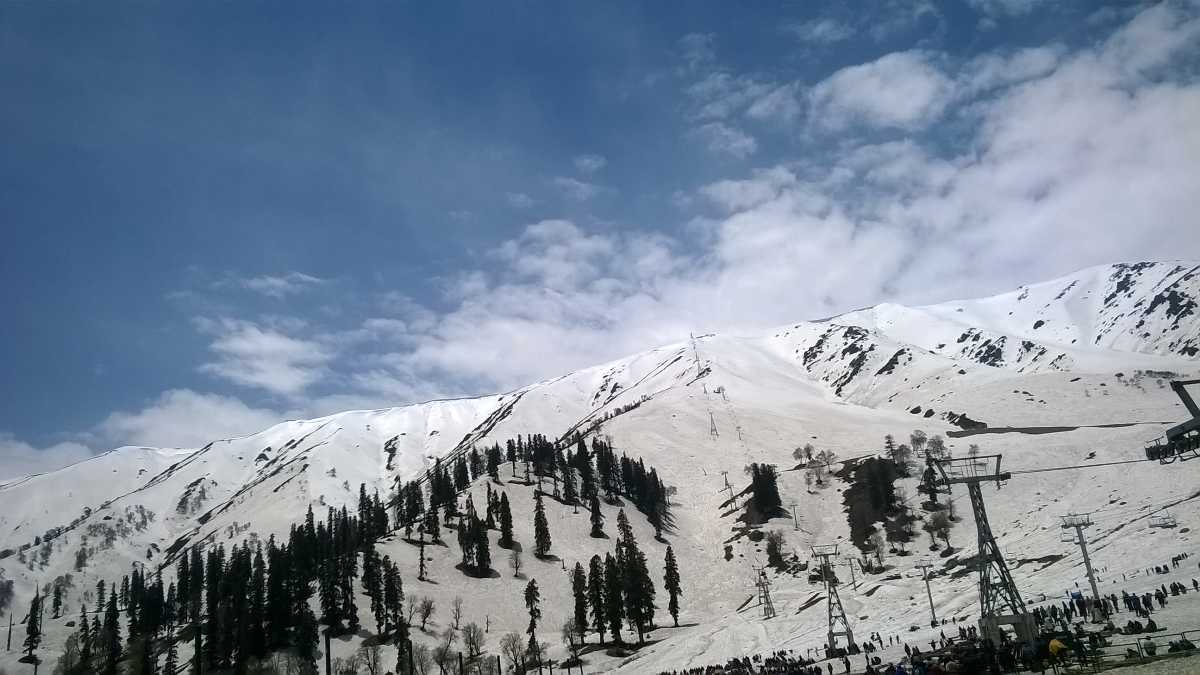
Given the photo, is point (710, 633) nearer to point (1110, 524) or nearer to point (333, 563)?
point (1110, 524)

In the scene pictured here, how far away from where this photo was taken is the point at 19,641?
567 ft

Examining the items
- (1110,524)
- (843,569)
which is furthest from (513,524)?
(1110,524)

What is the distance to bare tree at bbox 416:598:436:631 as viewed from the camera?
107812 millimetres

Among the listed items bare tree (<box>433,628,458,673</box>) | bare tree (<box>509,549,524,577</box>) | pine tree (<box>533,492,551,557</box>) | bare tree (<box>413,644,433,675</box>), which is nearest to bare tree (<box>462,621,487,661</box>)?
bare tree (<box>433,628,458,673</box>)

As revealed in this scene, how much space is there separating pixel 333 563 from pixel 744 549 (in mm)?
81824

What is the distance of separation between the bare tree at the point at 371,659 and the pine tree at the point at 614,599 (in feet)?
100

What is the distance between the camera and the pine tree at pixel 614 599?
97875 millimetres

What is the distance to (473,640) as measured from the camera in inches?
3826

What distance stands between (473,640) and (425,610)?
47.2 feet

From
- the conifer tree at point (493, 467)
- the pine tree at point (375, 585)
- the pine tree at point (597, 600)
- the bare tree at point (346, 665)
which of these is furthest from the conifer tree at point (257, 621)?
the conifer tree at point (493, 467)

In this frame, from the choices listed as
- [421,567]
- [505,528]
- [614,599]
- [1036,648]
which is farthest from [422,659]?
[1036,648]

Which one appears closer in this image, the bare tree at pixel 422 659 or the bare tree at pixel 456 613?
the bare tree at pixel 422 659

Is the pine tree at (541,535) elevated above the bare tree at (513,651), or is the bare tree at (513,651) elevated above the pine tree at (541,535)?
the pine tree at (541,535)

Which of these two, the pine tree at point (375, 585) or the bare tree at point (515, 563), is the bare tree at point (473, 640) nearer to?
the pine tree at point (375, 585)
